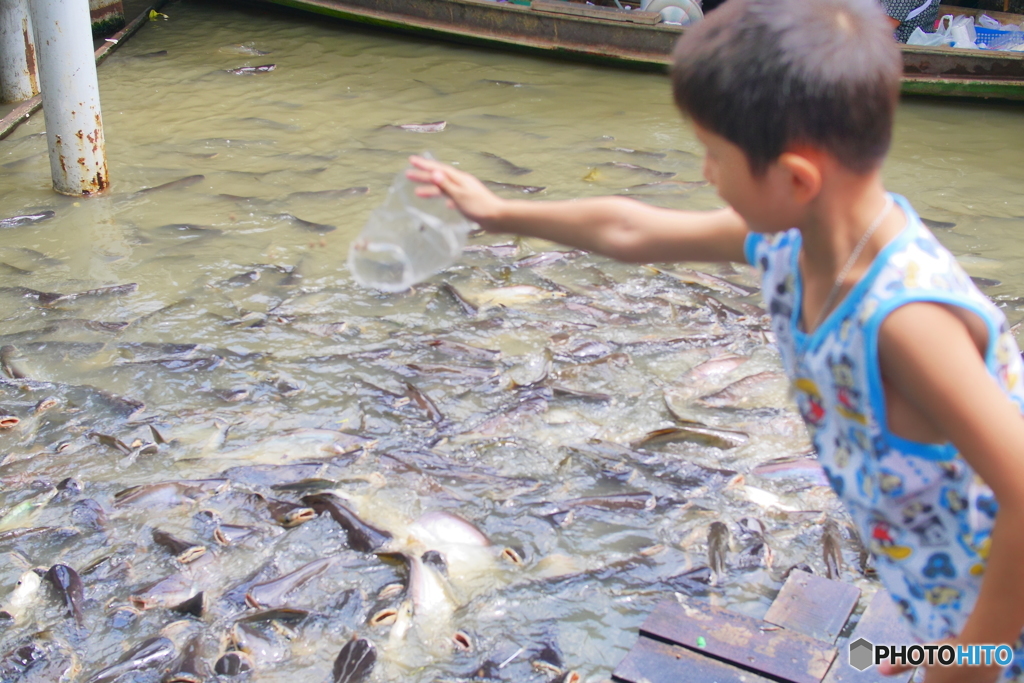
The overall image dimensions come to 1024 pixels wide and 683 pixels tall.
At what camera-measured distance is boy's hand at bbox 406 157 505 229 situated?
6.33 ft

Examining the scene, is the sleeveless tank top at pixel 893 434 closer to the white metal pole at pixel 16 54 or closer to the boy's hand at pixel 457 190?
the boy's hand at pixel 457 190

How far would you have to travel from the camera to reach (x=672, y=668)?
257 centimetres

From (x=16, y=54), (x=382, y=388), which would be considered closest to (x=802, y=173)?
(x=382, y=388)

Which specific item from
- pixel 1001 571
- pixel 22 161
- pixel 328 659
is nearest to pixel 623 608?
pixel 328 659

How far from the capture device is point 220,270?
5.50 m

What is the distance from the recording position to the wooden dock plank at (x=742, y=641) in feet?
8.36

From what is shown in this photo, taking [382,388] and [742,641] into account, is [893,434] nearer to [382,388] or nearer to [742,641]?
[742,641]

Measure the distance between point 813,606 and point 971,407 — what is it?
1682mm

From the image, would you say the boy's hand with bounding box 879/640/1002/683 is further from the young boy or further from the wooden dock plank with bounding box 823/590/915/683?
the wooden dock plank with bounding box 823/590/915/683

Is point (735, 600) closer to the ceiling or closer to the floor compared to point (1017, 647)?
closer to the floor

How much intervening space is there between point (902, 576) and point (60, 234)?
584cm

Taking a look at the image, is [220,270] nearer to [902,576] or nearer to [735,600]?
[735,600]

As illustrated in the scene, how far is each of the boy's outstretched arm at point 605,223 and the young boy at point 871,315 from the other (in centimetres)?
24
